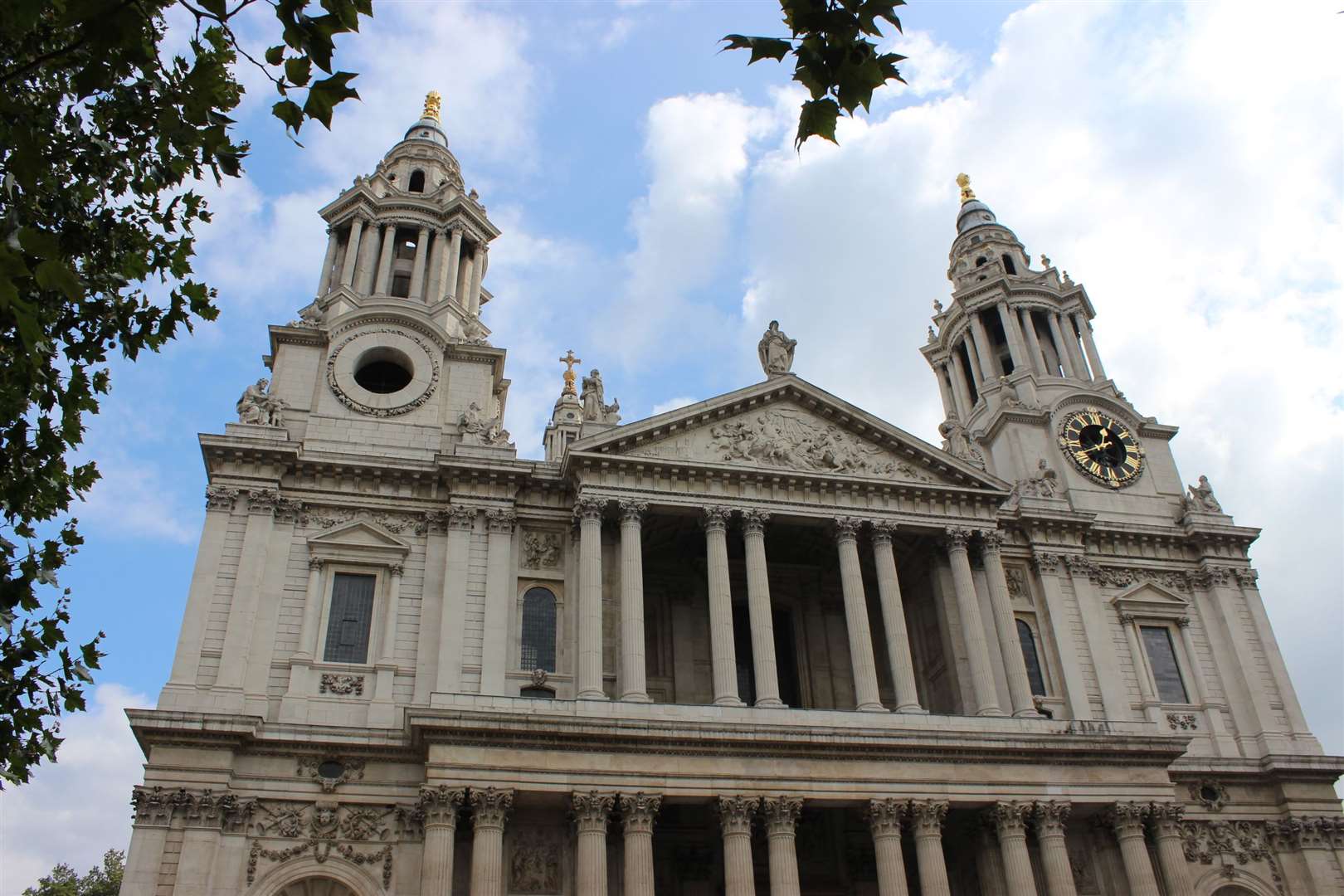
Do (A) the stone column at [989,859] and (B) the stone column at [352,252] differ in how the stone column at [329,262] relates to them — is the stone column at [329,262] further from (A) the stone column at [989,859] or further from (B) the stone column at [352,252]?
(A) the stone column at [989,859]

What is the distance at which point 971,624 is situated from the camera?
2948 centimetres

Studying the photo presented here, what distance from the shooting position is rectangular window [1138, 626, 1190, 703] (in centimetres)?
3291

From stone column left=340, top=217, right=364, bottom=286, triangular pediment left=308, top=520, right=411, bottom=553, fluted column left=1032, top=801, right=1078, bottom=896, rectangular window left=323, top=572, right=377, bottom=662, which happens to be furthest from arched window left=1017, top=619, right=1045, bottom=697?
stone column left=340, top=217, right=364, bottom=286

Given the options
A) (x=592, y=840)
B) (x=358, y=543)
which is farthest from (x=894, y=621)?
(x=358, y=543)

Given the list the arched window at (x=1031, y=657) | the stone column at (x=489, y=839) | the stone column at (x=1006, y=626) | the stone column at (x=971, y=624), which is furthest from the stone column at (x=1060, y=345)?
the stone column at (x=489, y=839)

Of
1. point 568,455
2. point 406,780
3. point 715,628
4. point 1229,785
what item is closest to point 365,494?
point 568,455

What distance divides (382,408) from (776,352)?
464 inches

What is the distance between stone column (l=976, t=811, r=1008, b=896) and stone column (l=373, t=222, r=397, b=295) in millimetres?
23654

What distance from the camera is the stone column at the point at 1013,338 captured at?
1574 inches

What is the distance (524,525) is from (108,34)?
942 inches

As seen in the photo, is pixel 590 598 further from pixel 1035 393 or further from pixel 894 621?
pixel 1035 393

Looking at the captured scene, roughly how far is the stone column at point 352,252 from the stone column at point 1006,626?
21248 millimetres

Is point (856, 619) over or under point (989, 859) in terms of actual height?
over

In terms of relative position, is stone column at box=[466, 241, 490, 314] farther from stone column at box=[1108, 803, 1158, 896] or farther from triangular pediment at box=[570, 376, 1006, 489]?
stone column at box=[1108, 803, 1158, 896]
